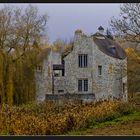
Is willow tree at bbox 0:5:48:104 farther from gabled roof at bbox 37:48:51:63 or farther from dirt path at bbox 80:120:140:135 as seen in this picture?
dirt path at bbox 80:120:140:135

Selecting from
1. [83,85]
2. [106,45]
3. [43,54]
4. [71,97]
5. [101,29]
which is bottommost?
[71,97]

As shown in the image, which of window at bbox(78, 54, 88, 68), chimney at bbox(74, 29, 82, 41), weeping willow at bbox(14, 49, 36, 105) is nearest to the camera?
weeping willow at bbox(14, 49, 36, 105)

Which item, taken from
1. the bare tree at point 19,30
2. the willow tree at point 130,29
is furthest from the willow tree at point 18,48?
the willow tree at point 130,29

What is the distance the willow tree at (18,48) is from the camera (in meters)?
15.5

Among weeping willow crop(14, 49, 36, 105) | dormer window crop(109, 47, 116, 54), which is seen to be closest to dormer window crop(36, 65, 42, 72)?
weeping willow crop(14, 49, 36, 105)

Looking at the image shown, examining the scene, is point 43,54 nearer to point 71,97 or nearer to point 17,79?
point 71,97

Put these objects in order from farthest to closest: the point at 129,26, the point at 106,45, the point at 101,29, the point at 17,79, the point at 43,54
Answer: the point at 106,45, the point at 101,29, the point at 43,54, the point at 17,79, the point at 129,26

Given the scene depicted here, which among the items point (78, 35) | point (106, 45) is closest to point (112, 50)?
point (106, 45)

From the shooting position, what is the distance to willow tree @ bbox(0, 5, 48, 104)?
15.5 meters

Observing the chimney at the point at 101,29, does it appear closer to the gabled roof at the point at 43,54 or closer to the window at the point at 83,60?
the window at the point at 83,60

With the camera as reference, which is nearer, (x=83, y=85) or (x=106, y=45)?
(x=83, y=85)

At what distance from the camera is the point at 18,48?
53.9 ft

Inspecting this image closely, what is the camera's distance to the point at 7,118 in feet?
19.9

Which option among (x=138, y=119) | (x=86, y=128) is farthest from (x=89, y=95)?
(x=86, y=128)
